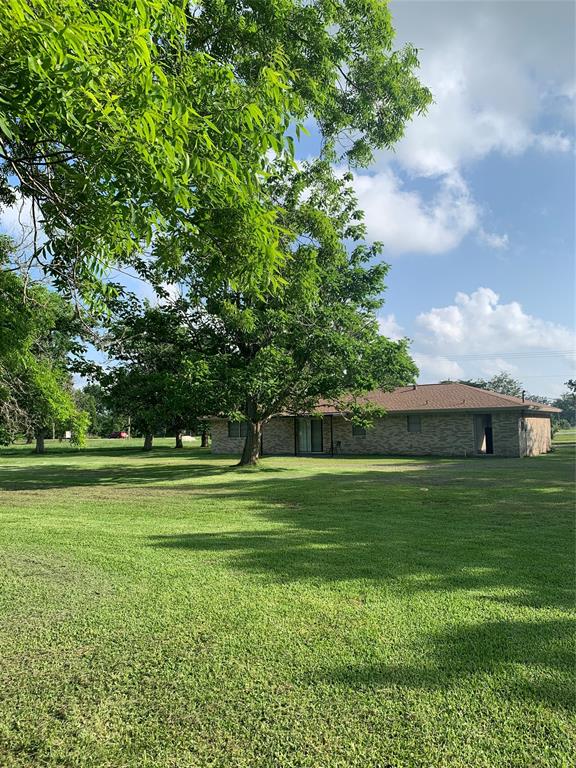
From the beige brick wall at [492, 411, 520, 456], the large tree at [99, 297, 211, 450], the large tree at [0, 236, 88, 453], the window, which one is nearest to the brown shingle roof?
the beige brick wall at [492, 411, 520, 456]

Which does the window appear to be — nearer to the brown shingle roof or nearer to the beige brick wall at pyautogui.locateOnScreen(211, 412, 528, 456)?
the beige brick wall at pyautogui.locateOnScreen(211, 412, 528, 456)

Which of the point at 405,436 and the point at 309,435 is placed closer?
the point at 405,436

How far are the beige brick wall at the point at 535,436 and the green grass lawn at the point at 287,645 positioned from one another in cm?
2047

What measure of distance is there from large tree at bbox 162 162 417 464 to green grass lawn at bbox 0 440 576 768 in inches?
388

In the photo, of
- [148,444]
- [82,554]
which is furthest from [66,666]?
[148,444]

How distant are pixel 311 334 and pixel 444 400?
13.3 m

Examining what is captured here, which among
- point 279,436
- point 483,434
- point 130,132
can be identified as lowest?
point 279,436

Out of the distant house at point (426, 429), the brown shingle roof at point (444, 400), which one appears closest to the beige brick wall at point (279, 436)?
the distant house at point (426, 429)

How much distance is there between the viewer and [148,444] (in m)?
41.4

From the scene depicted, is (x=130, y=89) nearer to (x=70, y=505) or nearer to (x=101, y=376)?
(x=70, y=505)

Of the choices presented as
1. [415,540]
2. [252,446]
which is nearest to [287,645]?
[415,540]

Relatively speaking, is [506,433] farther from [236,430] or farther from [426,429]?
[236,430]

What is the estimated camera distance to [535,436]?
2933 cm

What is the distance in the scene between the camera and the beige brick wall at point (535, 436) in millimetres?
26922
